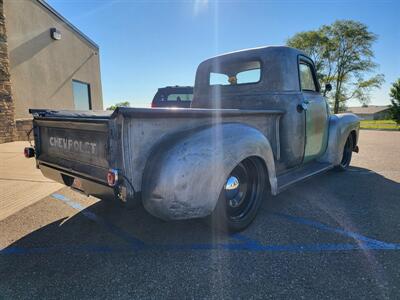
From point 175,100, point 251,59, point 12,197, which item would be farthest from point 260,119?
point 175,100

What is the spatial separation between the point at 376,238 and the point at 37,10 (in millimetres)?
15099

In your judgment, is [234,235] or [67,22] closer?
[234,235]

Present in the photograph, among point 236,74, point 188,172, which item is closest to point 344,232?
point 188,172

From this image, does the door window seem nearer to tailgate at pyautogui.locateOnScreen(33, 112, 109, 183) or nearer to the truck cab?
the truck cab

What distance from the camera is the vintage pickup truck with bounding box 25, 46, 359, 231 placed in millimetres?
2021

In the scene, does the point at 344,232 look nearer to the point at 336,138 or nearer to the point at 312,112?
the point at 312,112

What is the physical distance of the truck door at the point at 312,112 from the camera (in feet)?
12.4

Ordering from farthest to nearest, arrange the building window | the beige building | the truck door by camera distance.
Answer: the building window
the beige building
the truck door

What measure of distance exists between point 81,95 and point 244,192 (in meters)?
15.6

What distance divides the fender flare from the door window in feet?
7.07

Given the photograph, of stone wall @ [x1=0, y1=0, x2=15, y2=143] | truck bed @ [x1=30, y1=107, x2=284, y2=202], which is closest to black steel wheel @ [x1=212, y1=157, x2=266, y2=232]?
truck bed @ [x1=30, y1=107, x2=284, y2=202]

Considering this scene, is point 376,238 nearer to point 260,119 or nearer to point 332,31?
point 260,119

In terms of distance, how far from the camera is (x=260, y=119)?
3.04m

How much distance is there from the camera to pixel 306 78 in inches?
158
